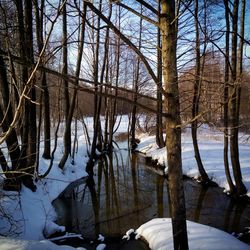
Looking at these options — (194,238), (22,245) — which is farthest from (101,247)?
(22,245)

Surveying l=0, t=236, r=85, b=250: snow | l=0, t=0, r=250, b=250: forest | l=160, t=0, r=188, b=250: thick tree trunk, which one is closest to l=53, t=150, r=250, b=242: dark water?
l=0, t=0, r=250, b=250: forest

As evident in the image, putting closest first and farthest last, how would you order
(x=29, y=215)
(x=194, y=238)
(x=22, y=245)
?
(x=22, y=245)
(x=194, y=238)
(x=29, y=215)

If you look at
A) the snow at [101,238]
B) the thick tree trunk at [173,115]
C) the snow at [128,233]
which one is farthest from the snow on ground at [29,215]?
the thick tree trunk at [173,115]

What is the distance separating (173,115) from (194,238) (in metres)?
2.87

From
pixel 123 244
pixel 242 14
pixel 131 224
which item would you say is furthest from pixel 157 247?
pixel 242 14

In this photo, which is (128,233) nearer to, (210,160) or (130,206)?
(130,206)

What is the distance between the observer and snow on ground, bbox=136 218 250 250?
527 cm

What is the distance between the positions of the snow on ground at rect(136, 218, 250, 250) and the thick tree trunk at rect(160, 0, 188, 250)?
1.15 metres

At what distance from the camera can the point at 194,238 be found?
565cm

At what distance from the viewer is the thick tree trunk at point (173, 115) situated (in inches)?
159

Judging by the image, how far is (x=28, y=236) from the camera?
260 inches

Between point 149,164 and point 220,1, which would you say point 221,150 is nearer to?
point 149,164

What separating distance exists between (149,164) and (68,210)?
8.05 m

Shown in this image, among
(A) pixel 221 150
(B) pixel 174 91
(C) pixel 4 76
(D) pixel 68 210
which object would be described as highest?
(C) pixel 4 76
